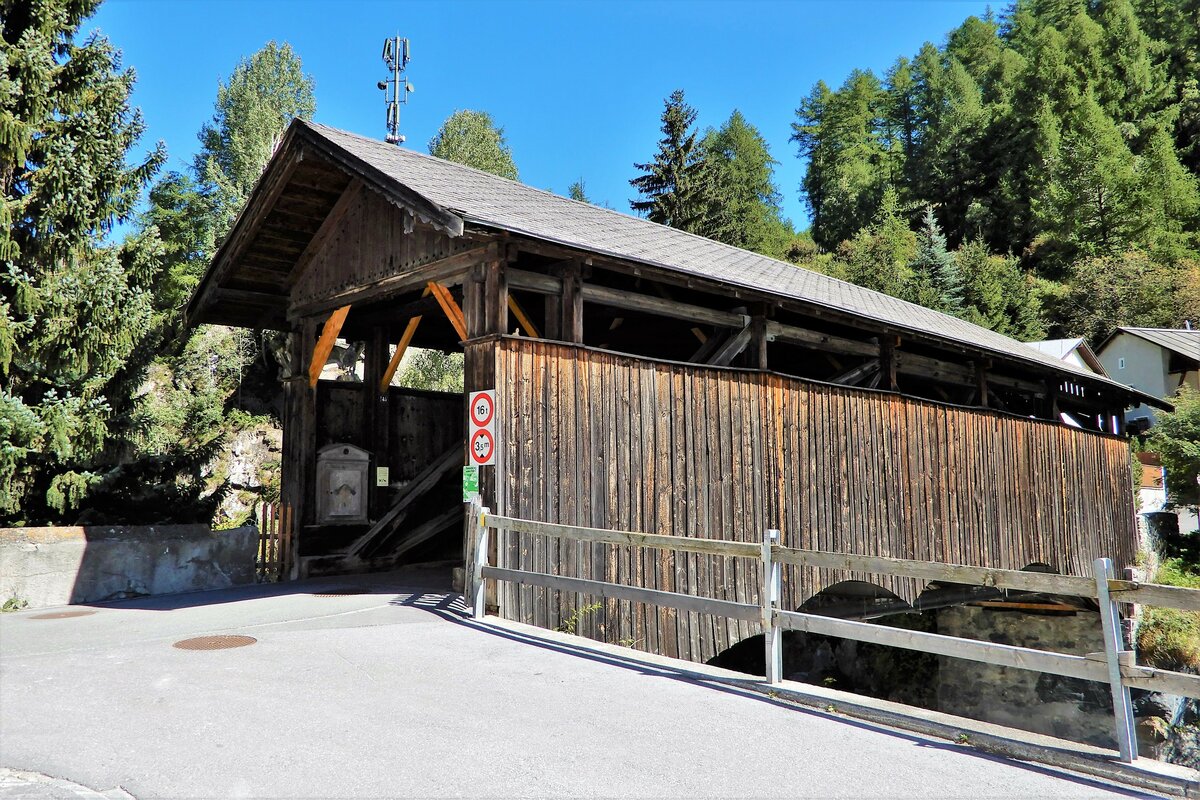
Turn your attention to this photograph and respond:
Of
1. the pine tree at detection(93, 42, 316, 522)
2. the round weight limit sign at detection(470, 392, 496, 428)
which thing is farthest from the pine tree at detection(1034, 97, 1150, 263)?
the round weight limit sign at detection(470, 392, 496, 428)

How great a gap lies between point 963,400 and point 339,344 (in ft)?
71.1

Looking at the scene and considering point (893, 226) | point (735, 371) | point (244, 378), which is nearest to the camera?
point (735, 371)

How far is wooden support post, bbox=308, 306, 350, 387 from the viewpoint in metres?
11.7

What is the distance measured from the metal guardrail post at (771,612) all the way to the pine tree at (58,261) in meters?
9.00

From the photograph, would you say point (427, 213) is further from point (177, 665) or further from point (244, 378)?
point (244, 378)

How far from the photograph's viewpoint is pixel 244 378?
2911 centimetres

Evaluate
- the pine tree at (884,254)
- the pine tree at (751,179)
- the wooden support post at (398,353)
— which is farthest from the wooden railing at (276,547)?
the pine tree at (751,179)

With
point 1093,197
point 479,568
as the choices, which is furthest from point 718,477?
point 1093,197

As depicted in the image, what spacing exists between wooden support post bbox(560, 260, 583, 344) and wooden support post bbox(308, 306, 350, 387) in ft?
12.1

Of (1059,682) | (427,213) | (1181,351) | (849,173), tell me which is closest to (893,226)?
(849,173)

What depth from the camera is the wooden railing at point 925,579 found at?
178 inches

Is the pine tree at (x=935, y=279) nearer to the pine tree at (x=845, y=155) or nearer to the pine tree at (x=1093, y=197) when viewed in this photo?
the pine tree at (x=1093, y=197)

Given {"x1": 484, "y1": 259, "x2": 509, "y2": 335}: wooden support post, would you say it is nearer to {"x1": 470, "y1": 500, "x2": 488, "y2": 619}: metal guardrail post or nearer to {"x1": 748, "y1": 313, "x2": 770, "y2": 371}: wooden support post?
{"x1": 470, "y1": 500, "x2": 488, "y2": 619}: metal guardrail post

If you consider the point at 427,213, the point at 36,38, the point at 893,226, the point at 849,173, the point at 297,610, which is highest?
the point at 849,173
